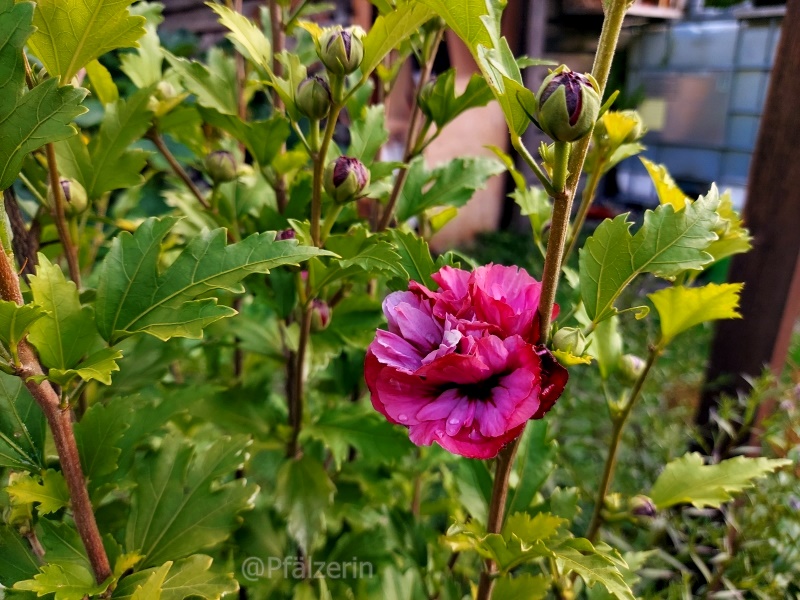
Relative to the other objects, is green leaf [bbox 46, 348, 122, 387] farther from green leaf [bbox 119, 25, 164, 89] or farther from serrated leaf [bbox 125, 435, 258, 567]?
green leaf [bbox 119, 25, 164, 89]

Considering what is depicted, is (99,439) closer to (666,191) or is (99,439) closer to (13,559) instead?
(13,559)

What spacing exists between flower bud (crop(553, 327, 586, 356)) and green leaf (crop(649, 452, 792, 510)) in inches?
10.1

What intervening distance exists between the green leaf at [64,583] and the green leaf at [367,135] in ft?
1.21

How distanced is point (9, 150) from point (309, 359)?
0.98ft

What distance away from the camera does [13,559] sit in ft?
1.37

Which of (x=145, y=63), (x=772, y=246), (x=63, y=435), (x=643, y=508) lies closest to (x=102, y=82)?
(x=145, y=63)

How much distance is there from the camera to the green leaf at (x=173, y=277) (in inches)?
14.4

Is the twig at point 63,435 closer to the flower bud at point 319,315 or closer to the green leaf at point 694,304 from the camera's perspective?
the flower bud at point 319,315

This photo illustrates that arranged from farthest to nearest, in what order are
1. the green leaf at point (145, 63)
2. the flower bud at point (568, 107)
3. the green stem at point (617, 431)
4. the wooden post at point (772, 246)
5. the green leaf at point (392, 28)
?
the wooden post at point (772, 246) → the green leaf at point (145, 63) → the green stem at point (617, 431) → the green leaf at point (392, 28) → the flower bud at point (568, 107)

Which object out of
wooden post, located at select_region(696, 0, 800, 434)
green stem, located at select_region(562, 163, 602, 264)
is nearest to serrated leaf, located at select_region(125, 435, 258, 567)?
green stem, located at select_region(562, 163, 602, 264)

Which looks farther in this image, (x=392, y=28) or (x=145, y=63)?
(x=145, y=63)

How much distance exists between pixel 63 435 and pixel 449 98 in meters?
0.38

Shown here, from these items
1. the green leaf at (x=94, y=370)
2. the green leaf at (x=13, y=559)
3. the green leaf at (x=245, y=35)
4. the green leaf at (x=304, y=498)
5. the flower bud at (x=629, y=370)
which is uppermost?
the green leaf at (x=245, y=35)

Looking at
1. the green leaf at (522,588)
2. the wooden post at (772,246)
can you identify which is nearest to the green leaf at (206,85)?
the green leaf at (522,588)
